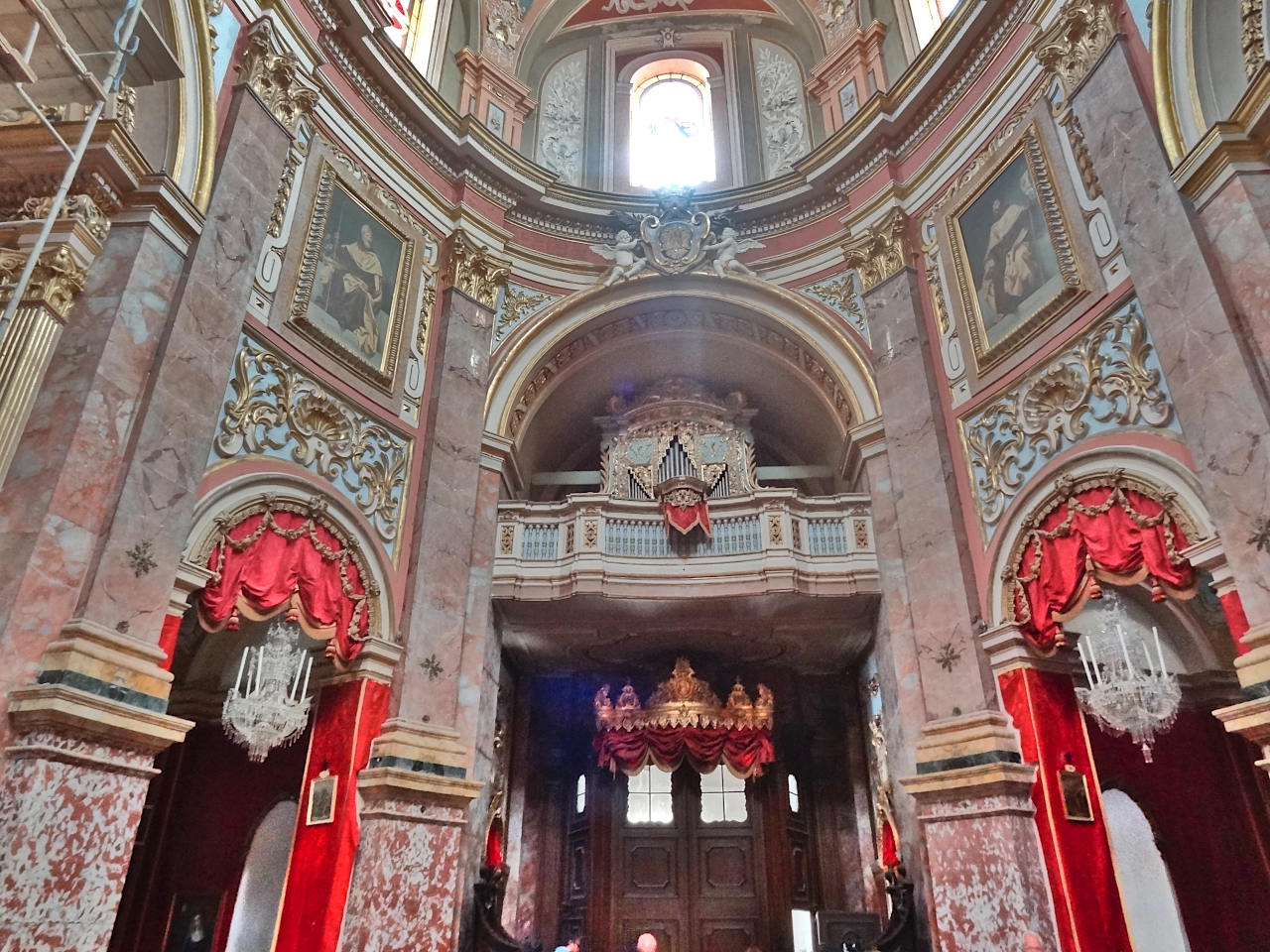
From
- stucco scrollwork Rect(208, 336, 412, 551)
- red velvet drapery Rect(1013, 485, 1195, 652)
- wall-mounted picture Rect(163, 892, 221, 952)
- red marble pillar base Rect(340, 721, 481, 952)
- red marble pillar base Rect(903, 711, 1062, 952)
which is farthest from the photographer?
wall-mounted picture Rect(163, 892, 221, 952)

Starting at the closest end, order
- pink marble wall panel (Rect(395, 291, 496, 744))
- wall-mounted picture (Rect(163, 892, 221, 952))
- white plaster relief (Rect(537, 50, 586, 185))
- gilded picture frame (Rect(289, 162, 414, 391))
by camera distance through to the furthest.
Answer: pink marble wall panel (Rect(395, 291, 496, 744)) → gilded picture frame (Rect(289, 162, 414, 391)) → wall-mounted picture (Rect(163, 892, 221, 952)) → white plaster relief (Rect(537, 50, 586, 185))

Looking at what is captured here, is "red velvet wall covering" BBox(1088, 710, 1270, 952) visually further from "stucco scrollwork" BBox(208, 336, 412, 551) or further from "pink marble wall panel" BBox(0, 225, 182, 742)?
"pink marble wall panel" BBox(0, 225, 182, 742)

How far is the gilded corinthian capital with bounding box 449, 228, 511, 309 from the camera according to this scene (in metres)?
12.5

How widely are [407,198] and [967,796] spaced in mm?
10554

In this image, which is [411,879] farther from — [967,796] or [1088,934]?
[1088,934]

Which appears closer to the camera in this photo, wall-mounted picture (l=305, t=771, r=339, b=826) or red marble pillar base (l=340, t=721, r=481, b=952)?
red marble pillar base (l=340, t=721, r=481, b=952)

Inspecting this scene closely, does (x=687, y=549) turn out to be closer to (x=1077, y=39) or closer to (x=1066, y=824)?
(x=1066, y=824)

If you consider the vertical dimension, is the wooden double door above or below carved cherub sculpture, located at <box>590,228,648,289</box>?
below

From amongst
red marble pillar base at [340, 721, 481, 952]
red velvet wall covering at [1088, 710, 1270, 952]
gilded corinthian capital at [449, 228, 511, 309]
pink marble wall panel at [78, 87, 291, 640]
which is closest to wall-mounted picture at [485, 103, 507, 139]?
gilded corinthian capital at [449, 228, 511, 309]

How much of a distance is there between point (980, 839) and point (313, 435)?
8348mm

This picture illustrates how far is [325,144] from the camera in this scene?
10938 mm

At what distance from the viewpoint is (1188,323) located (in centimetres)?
746

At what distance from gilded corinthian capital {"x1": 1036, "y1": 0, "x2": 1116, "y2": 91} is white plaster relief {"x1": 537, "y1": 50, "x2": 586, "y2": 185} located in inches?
319

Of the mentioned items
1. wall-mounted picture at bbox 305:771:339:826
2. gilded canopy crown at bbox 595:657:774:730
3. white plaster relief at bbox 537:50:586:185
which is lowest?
wall-mounted picture at bbox 305:771:339:826
